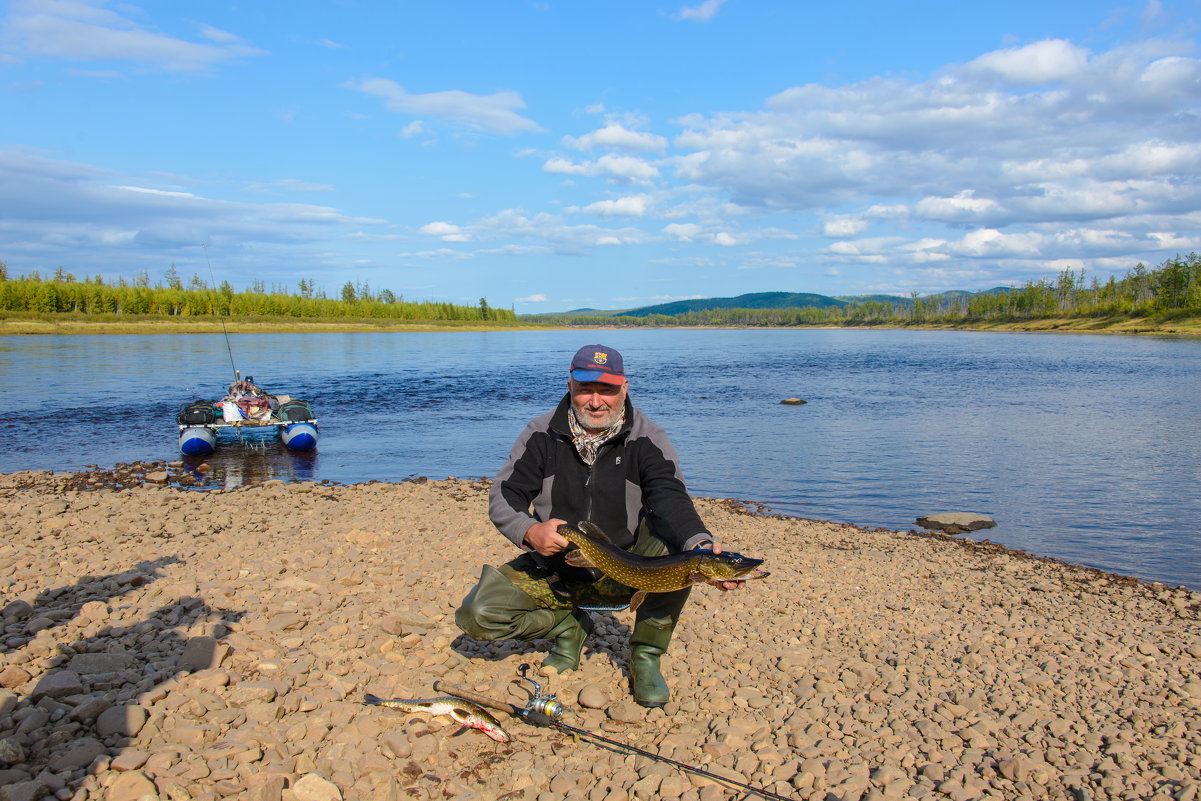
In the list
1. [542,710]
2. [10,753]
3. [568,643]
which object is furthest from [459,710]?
[10,753]

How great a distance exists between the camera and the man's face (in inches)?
189

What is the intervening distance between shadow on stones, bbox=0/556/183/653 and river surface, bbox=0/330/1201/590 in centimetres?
995

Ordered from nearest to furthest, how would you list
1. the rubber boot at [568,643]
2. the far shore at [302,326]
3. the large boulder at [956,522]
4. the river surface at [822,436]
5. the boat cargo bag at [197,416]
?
the rubber boot at [568,643] < the large boulder at [956,522] < the river surface at [822,436] < the boat cargo bag at [197,416] < the far shore at [302,326]

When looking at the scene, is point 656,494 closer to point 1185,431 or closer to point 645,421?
point 645,421

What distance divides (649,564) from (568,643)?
4.20ft

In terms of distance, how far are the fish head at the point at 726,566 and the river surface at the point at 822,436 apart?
29.3 feet

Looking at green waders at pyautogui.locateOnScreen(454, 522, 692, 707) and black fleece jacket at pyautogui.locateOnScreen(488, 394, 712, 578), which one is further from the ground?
black fleece jacket at pyautogui.locateOnScreen(488, 394, 712, 578)

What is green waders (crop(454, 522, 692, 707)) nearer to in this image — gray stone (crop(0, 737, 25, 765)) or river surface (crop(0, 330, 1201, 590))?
gray stone (crop(0, 737, 25, 765))

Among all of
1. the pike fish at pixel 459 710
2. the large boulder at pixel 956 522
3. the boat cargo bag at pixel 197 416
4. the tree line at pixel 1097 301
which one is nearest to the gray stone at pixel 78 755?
the pike fish at pixel 459 710

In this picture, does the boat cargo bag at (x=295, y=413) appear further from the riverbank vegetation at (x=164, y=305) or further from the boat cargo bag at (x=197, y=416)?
the riverbank vegetation at (x=164, y=305)

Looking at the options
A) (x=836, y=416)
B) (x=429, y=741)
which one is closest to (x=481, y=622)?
(x=429, y=741)

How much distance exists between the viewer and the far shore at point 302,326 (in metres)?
95.5

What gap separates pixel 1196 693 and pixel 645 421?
4610 mm

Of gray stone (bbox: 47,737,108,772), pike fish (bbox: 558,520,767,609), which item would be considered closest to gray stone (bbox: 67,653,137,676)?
gray stone (bbox: 47,737,108,772)
